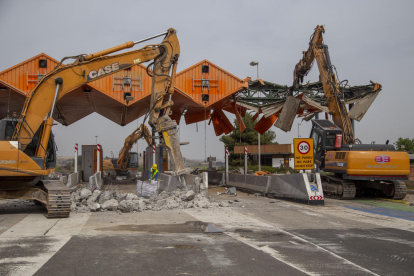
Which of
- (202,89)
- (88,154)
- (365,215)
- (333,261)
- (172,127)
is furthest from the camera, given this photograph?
(88,154)

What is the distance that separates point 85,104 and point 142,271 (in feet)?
87.8

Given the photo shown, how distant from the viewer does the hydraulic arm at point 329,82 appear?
19766 mm

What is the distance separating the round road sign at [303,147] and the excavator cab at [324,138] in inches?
134

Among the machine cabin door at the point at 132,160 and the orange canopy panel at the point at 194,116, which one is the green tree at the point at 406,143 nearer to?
the orange canopy panel at the point at 194,116

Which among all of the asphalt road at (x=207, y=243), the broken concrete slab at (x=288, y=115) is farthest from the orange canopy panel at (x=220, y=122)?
the asphalt road at (x=207, y=243)

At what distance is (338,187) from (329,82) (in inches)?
221

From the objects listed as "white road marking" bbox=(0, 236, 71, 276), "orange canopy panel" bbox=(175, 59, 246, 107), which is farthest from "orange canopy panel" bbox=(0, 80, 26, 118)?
"white road marking" bbox=(0, 236, 71, 276)

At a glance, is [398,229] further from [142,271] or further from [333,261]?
[142,271]

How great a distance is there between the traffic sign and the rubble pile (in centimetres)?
330

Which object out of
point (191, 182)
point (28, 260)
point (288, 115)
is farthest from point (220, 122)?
point (28, 260)

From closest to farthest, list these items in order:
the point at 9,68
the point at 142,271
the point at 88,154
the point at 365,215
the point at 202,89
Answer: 1. the point at 142,271
2. the point at 365,215
3. the point at 9,68
4. the point at 202,89
5. the point at 88,154

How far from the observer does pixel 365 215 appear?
12.5 meters

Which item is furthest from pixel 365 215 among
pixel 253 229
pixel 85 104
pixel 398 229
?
pixel 85 104

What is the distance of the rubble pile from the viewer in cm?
1302
